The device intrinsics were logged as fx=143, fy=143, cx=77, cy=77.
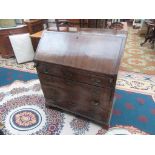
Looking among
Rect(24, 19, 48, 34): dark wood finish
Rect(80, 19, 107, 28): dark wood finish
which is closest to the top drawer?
Rect(80, 19, 107, 28): dark wood finish

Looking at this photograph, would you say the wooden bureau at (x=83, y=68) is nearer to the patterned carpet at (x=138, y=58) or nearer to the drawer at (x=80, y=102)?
the drawer at (x=80, y=102)

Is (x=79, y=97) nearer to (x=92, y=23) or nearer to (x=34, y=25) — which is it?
(x=92, y=23)

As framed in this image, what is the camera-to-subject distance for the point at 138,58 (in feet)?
11.8

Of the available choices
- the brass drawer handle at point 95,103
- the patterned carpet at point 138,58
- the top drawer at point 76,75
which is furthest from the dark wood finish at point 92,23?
the brass drawer handle at point 95,103

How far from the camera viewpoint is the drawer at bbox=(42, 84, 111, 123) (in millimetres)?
1552

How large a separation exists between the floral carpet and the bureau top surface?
873 mm

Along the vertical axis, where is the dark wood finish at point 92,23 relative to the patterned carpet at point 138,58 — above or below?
above

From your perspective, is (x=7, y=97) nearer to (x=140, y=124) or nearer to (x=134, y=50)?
(x=140, y=124)

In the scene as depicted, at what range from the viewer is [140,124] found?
1.84 meters

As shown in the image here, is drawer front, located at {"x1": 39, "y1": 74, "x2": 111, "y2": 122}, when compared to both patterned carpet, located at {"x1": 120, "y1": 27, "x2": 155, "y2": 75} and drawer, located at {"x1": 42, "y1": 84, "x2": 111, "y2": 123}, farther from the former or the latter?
patterned carpet, located at {"x1": 120, "y1": 27, "x2": 155, "y2": 75}

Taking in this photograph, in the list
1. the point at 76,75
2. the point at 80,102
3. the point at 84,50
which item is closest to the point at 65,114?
the point at 80,102

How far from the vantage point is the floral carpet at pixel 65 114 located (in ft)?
5.91
